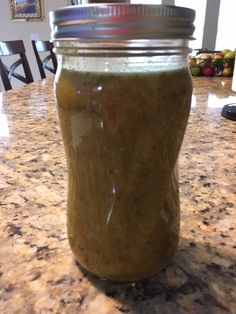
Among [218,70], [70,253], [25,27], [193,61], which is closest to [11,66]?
[193,61]

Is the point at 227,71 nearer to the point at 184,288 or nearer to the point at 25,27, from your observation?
the point at 184,288

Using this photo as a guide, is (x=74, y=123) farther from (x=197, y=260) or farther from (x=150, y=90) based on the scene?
(x=197, y=260)

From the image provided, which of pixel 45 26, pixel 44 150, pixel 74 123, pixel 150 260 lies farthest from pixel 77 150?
pixel 45 26

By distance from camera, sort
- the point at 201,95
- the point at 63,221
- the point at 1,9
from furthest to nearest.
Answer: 1. the point at 1,9
2. the point at 201,95
3. the point at 63,221

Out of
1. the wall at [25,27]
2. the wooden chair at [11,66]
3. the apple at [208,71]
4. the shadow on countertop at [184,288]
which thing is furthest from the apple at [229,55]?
the wall at [25,27]

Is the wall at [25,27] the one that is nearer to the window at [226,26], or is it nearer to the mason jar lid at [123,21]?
the window at [226,26]

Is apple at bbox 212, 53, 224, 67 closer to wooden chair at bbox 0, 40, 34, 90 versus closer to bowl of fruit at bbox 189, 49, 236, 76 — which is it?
bowl of fruit at bbox 189, 49, 236, 76

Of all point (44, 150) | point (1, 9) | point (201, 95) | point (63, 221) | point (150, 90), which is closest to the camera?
point (150, 90)
